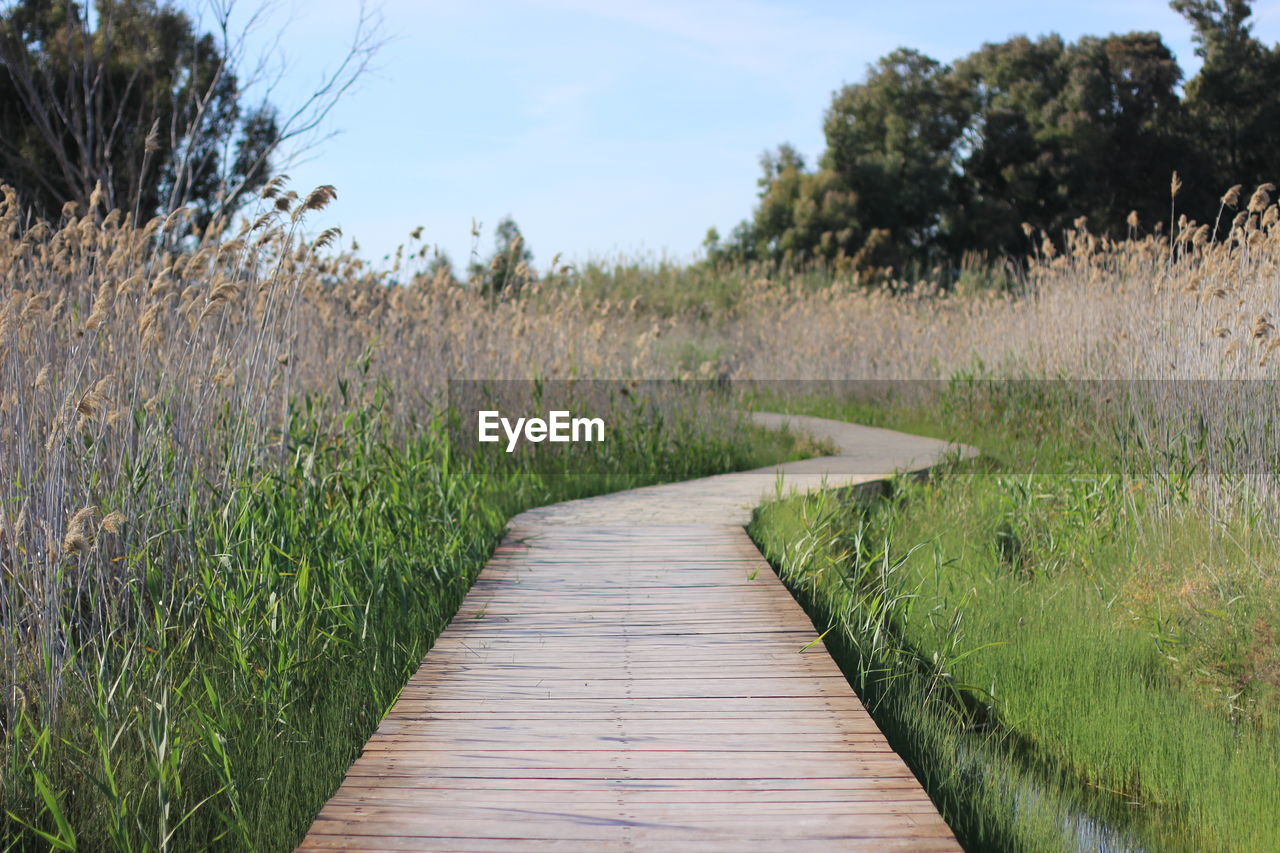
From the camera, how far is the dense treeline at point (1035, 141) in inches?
1017

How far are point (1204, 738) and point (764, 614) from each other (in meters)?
1.50

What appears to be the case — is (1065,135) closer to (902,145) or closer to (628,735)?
(902,145)

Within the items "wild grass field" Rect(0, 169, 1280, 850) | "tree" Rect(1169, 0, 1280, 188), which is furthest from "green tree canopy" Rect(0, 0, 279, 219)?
"tree" Rect(1169, 0, 1280, 188)

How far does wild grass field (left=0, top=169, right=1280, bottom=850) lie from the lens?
283cm

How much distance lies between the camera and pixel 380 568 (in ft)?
12.8

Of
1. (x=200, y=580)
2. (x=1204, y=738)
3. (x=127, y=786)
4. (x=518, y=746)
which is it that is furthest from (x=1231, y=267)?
(x=127, y=786)

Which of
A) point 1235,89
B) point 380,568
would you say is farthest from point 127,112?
point 1235,89

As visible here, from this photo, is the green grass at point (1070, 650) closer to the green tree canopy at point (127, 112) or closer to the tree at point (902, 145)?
the green tree canopy at point (127, 112)

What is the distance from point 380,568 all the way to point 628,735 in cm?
149

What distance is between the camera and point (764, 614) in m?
3.95

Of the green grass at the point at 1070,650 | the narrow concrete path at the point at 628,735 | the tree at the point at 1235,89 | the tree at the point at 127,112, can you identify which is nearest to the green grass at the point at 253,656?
the narrow concrete path at the point at 628,735

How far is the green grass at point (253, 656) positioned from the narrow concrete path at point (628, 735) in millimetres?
231

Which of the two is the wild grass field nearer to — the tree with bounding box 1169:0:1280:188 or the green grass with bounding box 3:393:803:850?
the green grass with bounding box 3:393:803:850

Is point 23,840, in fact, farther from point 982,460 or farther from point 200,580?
point 982,460
